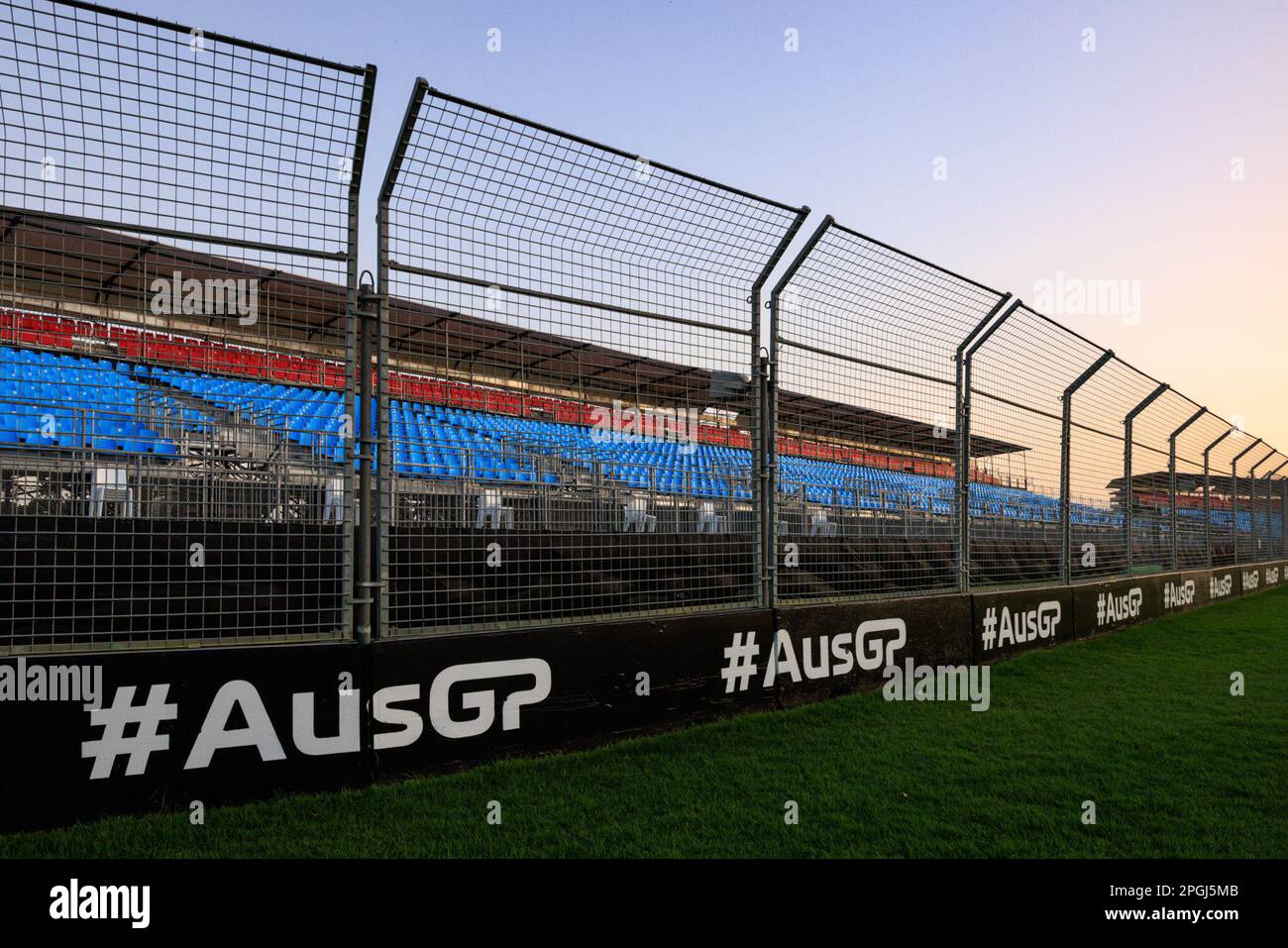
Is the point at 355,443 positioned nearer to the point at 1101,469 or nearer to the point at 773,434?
the point at 773,434

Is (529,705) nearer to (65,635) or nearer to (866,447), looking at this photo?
(65,635)

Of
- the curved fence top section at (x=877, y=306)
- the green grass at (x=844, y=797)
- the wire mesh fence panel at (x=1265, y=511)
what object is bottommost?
the green grass at (x=844, y=797)

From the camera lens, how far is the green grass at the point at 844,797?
102 inches

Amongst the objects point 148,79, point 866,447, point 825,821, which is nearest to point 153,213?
point 148,79

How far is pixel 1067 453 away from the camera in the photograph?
769 cm

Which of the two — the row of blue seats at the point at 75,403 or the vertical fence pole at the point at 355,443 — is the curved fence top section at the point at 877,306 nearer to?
the vertical fence pole at the point at 355,443

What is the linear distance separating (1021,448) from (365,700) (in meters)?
5.78

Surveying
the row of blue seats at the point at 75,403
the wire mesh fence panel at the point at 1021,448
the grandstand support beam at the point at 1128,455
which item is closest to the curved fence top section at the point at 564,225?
the row of blue seats at the point at 75,403

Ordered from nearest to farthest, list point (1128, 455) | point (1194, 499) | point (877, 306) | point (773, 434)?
1. point (773, 434)
2. point (877, 306)
3. point (1128, 455)
4. point (1194, 499)

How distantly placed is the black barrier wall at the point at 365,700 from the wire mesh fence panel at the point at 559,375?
238 millimetres

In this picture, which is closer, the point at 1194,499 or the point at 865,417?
the point at 865,417

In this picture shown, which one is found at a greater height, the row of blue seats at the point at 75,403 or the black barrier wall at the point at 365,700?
the row of blue seats at the point at 75,403

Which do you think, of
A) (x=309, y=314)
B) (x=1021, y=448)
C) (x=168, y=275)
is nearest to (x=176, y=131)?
(x=168, y=275)

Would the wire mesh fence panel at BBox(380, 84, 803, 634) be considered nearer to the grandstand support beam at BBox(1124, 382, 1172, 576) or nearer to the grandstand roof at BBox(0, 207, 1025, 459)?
the grandstand roof at BBox(0, 207, 1025, 459)
